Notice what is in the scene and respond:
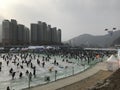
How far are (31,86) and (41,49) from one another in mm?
102096

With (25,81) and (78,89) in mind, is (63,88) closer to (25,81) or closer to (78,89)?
(78,89)

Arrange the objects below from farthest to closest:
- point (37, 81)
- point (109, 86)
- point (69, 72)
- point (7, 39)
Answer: point (7, 39), point (69, 72), point (37, 81), point (109, 86)

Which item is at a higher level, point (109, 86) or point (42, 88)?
point (109, 86)

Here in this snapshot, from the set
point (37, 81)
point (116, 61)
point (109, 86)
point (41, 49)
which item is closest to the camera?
point (109, 86)

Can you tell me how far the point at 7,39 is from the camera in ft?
653

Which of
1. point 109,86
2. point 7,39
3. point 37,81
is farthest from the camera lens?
point 7,39

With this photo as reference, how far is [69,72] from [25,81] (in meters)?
10.4

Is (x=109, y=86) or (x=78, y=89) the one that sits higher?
(x=109, y=86)

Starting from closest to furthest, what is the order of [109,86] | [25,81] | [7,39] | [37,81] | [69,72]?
[109,86] < [25,81] < [37,81] < [69,72] < [7,39]

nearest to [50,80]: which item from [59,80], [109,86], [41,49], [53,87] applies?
[59,80]

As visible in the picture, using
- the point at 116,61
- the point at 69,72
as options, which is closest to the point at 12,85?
the point at 69,72

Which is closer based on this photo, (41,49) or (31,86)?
(31,86)

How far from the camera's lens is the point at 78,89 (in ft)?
81.7

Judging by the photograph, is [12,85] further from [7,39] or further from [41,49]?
[7,39]
